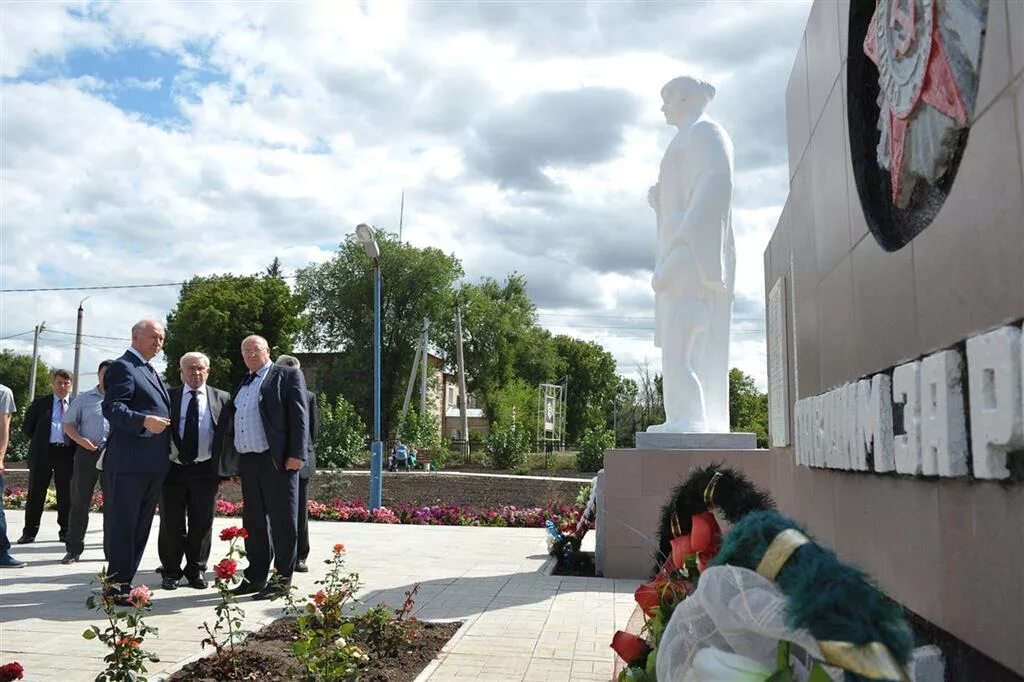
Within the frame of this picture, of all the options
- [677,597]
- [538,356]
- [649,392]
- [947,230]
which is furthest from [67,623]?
[538,356]

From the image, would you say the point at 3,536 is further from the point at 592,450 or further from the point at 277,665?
the point at 592,450

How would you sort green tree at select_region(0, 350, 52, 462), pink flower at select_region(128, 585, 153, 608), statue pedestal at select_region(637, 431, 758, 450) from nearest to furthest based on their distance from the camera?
1. pink flower at select_region(128, 585, 153, 608)
2. statue pedestal at select_region(637, 431, 758, 450)
3. green tree at select_region(0, 350, 52, 462)

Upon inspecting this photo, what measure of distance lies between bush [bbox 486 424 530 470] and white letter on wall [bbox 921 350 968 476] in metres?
25.7

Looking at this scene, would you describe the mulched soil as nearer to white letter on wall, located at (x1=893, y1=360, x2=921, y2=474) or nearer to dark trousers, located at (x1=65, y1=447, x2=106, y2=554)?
white letter on wall, located at (x1=893, y1=360, x2=921, y2=474)

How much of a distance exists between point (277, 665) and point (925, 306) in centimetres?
317

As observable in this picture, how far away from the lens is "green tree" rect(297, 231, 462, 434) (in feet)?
153

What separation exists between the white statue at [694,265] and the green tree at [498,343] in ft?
145

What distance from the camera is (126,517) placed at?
5.83m

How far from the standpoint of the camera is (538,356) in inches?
2395

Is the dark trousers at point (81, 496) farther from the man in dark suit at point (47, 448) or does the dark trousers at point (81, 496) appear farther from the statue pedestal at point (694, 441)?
the statue pedestal at point (694, 441)

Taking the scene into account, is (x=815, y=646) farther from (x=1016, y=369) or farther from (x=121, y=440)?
(x=121, y=440)

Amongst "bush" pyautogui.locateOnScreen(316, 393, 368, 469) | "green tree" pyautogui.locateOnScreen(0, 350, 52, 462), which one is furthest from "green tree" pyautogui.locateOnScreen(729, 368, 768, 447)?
"green tree" pyautogui.locateOnScreen(0, 350, 52, 462)

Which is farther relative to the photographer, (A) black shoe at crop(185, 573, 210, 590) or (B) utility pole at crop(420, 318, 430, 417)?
(B) utility pole at crop(420, 318, 430, 417)

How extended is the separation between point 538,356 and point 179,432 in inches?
2137
